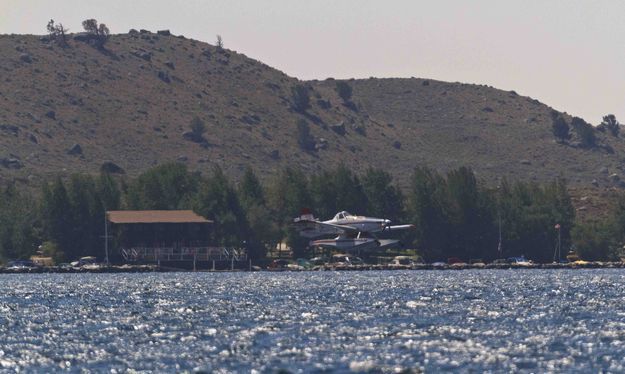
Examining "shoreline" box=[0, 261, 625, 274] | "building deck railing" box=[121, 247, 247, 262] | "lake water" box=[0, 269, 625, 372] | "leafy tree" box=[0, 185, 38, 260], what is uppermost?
"leafy tree" box=[0, 185, 38, 260]

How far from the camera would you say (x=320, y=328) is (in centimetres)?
7575

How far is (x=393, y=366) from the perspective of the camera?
56.7 m

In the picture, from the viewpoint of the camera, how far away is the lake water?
59.2 m

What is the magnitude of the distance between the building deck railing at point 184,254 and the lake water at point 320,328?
2465 inches

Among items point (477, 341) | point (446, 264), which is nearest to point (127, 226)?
point (446, 264)

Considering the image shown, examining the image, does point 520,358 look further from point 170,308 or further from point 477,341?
point 170,308

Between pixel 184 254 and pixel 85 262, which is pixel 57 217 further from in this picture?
pixel 184 254

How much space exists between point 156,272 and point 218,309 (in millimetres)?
96755

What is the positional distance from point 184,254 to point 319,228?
2426 centimetres

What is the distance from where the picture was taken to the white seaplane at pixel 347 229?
180500mm

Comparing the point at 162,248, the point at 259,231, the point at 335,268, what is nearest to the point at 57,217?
the point at 162,248

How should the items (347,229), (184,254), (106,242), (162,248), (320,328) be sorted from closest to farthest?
(320,328)
(347,229)
(106,242)
(184,254)
(162,248)

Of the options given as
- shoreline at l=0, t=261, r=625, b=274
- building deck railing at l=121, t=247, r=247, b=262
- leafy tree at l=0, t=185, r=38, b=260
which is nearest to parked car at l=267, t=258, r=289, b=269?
shoreline at l=0, t=261, r=625, b=274

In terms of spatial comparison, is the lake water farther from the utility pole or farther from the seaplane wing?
the utility pole
